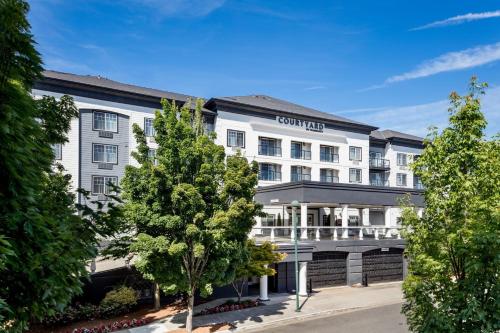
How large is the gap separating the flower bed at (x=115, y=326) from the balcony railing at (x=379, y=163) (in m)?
35.9

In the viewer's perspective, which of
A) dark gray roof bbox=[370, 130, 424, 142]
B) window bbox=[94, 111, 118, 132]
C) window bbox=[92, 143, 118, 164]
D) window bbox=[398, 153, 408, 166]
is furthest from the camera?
window bbox=[398, 153, 408, 166]

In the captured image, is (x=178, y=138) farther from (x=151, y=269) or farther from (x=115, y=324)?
(x=115, y=324)

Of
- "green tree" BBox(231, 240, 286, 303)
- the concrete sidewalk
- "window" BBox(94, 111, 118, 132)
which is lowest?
the concrete sidewalk

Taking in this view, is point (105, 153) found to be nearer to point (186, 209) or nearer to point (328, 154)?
point (186, 209)

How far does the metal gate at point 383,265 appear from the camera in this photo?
95.5 ft

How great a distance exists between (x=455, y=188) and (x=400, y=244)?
23128mm

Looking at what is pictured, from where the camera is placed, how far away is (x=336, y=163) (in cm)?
4191

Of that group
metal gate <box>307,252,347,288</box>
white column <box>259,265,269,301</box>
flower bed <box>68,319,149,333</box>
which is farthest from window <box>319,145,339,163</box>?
flower bed <box>68,319,149,333</box>

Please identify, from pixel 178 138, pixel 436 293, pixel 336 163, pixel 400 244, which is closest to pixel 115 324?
pixel 178 138

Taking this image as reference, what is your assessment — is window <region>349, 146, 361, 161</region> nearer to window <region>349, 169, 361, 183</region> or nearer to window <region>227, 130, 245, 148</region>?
window <region>349, 169, 361, 183</region>

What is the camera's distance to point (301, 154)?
4000 centimetres

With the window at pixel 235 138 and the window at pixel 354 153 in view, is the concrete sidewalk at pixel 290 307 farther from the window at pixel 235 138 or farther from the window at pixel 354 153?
the window at pixel 354 153

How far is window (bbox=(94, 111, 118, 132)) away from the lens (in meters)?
31.8

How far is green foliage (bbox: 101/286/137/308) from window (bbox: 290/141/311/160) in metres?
23.9
